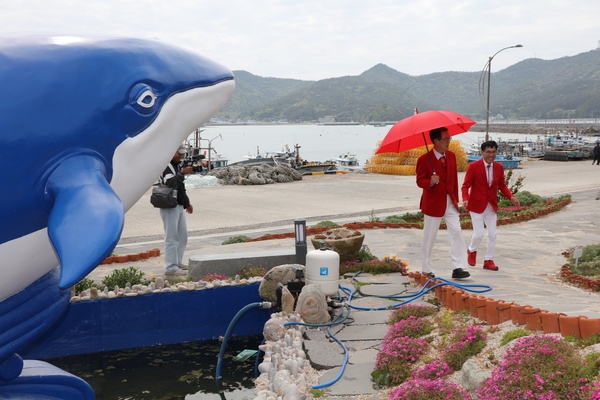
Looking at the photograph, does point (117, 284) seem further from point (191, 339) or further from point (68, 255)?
point (68, 255)

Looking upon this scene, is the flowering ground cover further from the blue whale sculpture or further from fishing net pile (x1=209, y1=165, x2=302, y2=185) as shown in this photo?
fishing net pile (x1=209, y1=165, x2=302, y2=185)

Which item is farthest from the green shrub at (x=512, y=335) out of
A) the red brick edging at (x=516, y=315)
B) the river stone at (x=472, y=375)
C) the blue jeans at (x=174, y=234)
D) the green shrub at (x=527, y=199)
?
the green shrub at (x=527, y=199)

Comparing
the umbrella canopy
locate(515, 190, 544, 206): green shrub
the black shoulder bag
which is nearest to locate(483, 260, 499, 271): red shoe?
the umbrella canopy

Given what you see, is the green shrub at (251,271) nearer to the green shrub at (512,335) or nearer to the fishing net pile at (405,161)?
the green shrub at (512,335)

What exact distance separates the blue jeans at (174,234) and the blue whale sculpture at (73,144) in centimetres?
568

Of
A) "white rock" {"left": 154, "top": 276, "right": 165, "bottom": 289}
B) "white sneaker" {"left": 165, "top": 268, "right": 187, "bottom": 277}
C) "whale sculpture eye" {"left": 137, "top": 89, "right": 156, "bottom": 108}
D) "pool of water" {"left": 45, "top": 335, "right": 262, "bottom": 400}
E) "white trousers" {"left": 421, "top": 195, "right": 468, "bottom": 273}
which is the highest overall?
"whale sculpture eye" {"left": 137, "top": 89, "right": 156, "bottom": 108}

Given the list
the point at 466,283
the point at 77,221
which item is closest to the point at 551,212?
the point at 466,283

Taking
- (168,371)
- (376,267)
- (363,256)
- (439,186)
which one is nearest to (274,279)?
(168,371)

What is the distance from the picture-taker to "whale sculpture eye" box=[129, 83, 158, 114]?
3414 mm

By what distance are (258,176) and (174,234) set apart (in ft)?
76.9

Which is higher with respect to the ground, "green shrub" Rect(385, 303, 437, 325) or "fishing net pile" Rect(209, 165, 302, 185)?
"fishing net pile" Rect(209, 165, 302, 185)

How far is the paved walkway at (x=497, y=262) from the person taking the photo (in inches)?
245

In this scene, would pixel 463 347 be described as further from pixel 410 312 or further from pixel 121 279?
pixel 121 279

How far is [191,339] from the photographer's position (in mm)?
7887
